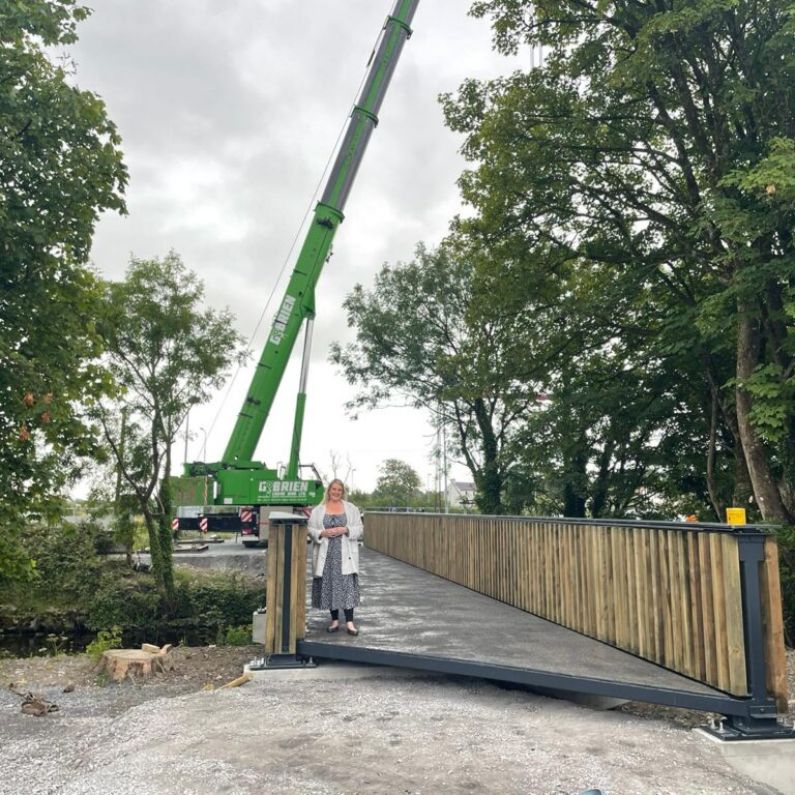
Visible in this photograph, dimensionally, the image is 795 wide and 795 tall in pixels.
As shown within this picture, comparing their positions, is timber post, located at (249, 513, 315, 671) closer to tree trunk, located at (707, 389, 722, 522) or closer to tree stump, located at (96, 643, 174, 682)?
tree stump, located at (96, 643, 174, 682)

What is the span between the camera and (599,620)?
235 inches

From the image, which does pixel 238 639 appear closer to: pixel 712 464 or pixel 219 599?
pixel 219 599

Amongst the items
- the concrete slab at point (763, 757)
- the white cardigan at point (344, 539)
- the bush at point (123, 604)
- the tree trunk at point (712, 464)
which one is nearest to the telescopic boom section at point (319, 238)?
the bush at point (123, 604)

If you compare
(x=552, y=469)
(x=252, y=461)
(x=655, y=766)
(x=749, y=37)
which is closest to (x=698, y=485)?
(x=552, y=469)

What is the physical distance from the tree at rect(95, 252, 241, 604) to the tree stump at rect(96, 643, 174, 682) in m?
9.99

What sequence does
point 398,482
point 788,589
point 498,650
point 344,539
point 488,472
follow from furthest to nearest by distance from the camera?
point 398,482 → point 488,472 → point 788,589 → point 344,539 → point 498,650

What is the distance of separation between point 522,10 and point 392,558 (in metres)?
11.5

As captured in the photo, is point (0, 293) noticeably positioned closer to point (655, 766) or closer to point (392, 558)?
point (655, 766)

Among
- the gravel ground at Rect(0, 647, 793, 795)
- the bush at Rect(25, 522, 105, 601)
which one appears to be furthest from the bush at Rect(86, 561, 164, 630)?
the gravel ground at Rect(0, 647, 793, 795)

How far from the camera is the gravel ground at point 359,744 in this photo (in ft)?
11.6

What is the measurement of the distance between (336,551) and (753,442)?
719cm

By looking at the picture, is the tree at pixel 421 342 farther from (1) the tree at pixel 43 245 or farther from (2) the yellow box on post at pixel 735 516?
(2) the yellow box on post at pixel 735 516

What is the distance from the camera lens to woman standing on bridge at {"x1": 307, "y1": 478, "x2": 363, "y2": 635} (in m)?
6.15

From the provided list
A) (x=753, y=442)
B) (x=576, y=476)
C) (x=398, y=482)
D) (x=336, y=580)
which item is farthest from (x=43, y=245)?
(x=398, y=482)
